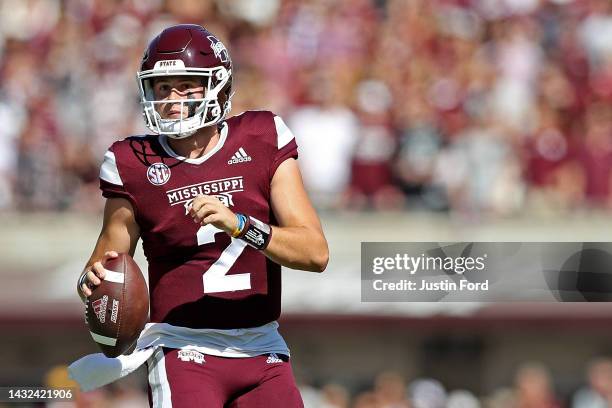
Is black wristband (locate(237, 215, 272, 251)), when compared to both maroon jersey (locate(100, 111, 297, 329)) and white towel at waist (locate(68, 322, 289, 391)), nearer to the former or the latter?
maroon jersey (locate(100, 111, 297, 329))

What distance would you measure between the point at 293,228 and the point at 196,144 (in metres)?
0.50

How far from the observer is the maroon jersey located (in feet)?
14.8

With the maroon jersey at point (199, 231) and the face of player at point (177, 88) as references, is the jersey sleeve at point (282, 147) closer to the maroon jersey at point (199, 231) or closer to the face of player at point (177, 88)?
the maroon jersey at point (199, 231)

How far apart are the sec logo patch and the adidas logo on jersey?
0.22 m

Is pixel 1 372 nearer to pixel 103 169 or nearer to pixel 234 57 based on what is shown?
pixel 234 57

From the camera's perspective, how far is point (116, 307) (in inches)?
173

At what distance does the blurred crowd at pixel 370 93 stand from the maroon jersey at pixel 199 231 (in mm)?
4793

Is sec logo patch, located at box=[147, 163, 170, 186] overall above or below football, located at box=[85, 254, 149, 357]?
above

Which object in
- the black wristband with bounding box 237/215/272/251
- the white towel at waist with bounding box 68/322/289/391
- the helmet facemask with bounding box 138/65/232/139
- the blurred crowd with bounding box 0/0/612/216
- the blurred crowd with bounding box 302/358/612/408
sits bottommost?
the blurred crowd with bounding box 302/358/612/408

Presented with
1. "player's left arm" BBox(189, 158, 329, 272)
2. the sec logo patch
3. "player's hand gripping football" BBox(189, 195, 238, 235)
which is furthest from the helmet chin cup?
"player's hand gripping football" BBox(189, 195, 238, 235)

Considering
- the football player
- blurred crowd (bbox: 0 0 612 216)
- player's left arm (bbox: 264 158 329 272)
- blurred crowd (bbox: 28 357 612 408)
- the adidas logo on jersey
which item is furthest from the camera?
blurred crowd (bbox: 0 0 612 216)

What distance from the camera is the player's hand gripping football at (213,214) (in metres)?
4.09

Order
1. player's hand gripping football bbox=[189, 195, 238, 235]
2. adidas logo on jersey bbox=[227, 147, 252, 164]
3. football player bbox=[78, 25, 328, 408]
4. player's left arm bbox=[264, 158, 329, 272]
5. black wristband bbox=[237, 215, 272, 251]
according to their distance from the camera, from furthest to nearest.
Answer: adidas logo on jersey bbox=[227, 147, 252, 164] < football player bbox=[78, 25, 328, 408] < player's left arm bbox=[264, 158, 329, 272] < black wristband bbox=[237, 215, 272, 251] < player's hand gripping football bbox=[189, 195, 238, 235]

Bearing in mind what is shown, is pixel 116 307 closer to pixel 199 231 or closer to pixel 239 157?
pixel 199 231
